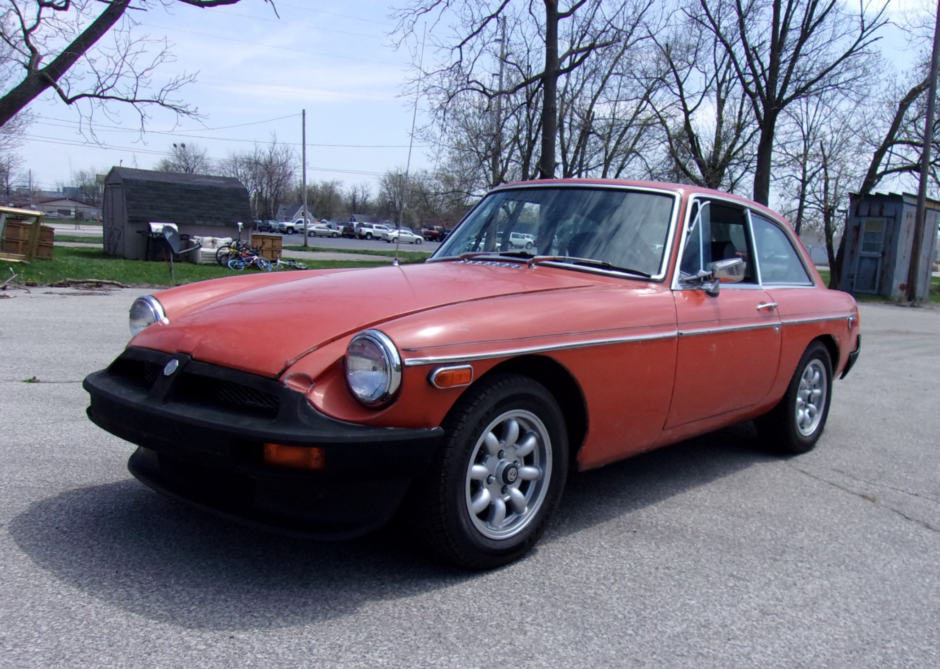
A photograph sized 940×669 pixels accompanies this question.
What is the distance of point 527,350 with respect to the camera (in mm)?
3029

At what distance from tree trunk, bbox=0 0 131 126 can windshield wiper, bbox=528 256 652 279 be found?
55.5 ft

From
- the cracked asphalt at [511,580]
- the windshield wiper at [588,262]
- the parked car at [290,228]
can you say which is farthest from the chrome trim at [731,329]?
the parked car at [290,228]

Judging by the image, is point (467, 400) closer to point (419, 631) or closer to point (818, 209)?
point (419, 631)

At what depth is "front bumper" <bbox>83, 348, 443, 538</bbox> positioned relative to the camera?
2.57 m

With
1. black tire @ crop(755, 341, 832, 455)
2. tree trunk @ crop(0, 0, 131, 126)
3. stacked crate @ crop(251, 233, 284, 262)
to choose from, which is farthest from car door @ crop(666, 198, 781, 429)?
stacked crate @ crop(251, 233, 284, 262)

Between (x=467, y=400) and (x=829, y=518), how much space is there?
216 centimetres

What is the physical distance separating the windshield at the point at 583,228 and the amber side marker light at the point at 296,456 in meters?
1.90

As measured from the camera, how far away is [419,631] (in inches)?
98.8

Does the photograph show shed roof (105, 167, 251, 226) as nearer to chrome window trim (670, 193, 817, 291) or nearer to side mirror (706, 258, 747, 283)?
chrome window trim (670, 193, 817, 291)

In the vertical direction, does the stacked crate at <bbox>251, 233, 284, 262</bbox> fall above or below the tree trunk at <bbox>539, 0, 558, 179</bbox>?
below

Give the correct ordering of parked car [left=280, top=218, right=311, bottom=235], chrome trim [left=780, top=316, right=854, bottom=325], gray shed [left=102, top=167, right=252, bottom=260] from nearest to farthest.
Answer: chrome trim [left=780, top=316, right=854, bottom=325]
gray shed [left=102, top=167, right=252, bottom=260]
parked car [left=280, top=218, right=311, bottom=235]

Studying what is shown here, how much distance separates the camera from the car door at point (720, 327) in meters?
3.87

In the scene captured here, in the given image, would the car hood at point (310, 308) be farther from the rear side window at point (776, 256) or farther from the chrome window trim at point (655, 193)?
the rear side window at point (776, 256)

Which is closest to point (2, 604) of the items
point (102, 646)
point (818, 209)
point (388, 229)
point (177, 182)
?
point (102, 646)
